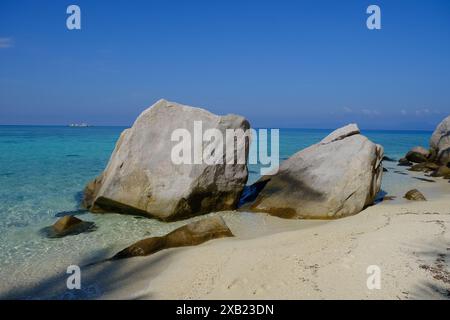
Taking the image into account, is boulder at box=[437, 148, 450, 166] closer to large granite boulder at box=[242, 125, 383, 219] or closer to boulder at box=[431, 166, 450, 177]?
boulder at box=[431, 166, 450, 177]

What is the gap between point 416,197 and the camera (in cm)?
1125

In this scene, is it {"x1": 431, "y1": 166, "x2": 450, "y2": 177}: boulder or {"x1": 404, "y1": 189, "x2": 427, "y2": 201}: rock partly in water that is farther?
{"x1": 431, "y1": 166, "x2": 450, "y2": 177}: boulder

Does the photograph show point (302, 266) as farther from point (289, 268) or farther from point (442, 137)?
point (442, 137)

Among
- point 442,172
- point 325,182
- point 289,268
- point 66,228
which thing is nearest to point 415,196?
point 325,182

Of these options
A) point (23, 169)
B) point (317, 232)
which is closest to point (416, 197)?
point (317, 232)

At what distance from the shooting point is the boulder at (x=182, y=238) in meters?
6.59

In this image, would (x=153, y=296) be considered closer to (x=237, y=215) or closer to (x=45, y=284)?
(x=45, y=284)

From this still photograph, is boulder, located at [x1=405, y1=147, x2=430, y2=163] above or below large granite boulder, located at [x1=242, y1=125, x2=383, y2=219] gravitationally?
below

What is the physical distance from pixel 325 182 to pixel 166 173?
403 cm

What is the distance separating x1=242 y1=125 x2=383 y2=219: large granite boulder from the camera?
9094mm

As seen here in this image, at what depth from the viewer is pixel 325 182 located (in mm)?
9250

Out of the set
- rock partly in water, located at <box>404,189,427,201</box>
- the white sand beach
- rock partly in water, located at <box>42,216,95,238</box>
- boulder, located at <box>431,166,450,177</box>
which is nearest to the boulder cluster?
boulder, located at <box>431,166,450,177</box>

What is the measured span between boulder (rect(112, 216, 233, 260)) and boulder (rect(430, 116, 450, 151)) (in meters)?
17.4
